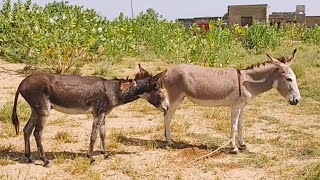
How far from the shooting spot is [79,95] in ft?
21.6

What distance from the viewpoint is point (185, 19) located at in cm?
4091

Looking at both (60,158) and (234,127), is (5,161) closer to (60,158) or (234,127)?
(60,158)

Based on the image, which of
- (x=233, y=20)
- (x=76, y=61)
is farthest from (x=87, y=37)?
(x=233, y=20)

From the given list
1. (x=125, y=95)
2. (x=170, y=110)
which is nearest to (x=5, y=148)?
(x=125, y=95)

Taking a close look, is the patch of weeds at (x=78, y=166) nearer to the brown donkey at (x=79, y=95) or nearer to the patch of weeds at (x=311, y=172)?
the brown donkey at (x=79, y=95)

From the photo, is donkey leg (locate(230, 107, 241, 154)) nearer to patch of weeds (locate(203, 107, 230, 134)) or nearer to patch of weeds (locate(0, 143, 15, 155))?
Result: patch of weeds (locate(203, 107, 230, 134))

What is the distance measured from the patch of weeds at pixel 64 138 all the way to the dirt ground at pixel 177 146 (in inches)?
0.7

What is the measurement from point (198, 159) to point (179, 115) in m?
3.12

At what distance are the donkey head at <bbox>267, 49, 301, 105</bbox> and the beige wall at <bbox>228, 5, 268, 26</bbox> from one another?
29671 millimetres

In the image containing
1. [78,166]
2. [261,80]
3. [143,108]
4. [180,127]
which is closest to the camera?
[78,166]

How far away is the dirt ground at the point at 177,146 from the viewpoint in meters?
6.28

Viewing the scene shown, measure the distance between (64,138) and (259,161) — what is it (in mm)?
3167

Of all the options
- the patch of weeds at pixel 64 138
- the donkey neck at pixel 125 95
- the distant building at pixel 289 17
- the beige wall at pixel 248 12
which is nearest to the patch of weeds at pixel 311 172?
the donkey neck at pixel 125 95

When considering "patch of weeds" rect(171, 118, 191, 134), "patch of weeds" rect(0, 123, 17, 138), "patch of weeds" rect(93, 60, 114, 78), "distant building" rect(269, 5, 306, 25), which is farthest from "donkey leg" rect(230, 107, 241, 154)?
"distant building" rect(269, 5, 306, 25)
